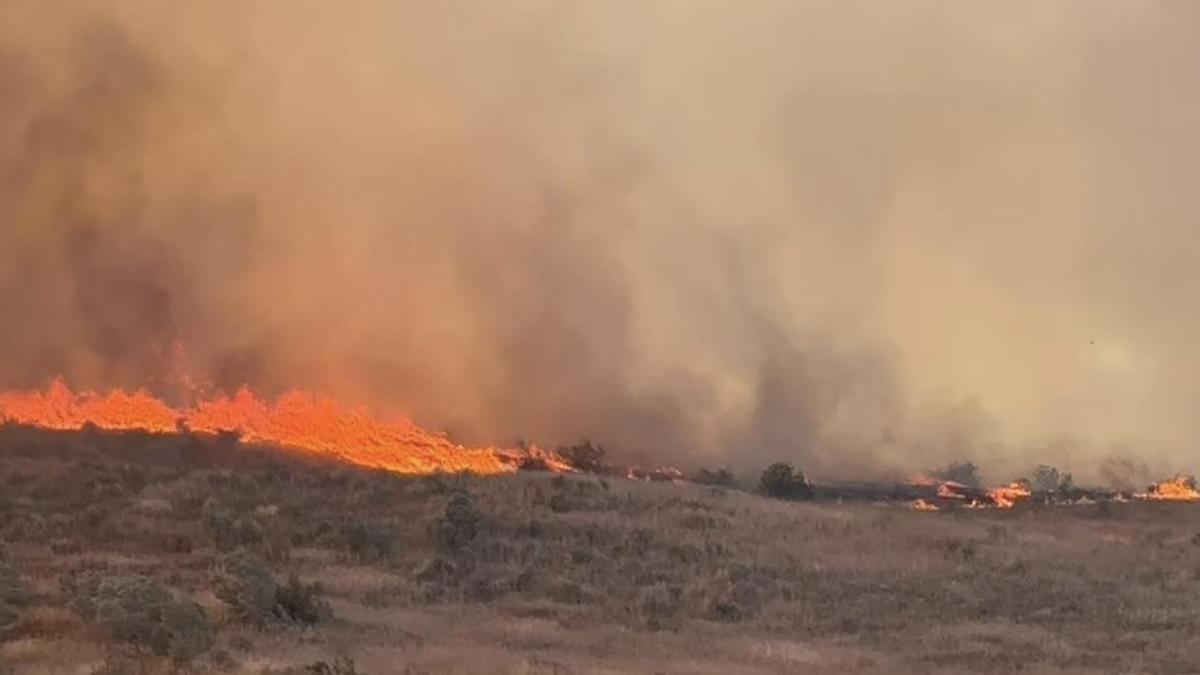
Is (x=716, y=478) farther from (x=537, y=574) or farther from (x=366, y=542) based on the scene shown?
(x=537, y=574)

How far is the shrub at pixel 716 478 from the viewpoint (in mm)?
51050

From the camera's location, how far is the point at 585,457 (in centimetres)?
4975

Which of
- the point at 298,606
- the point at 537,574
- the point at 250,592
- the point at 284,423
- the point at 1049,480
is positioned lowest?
the point at 298,606

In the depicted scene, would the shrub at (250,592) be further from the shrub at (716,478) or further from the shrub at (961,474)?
the shrub at (961,474)

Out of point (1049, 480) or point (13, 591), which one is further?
point (1049, 480)

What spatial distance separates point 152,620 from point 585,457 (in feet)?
100

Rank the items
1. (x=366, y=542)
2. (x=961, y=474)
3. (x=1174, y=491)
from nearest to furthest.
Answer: (x=366, y=542) → (x=1174, y=491) → (x=961, y=474)

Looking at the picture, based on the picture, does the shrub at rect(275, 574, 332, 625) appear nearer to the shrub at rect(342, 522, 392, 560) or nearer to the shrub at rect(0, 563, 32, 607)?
the shrub at rect(0, 563, 32, 607)

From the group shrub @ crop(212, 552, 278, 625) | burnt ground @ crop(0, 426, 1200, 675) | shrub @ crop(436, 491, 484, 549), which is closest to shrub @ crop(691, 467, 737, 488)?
burnt ground @ crop(0, 426, 1200, 675)

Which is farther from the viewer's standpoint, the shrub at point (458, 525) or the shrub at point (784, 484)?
the shrub at point (784, 484)

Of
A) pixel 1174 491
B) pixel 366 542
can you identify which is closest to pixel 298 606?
pixel 366 542

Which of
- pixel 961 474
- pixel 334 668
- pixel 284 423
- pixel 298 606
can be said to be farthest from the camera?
pixel 961 474

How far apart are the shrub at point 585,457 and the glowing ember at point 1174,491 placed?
70.3 ft

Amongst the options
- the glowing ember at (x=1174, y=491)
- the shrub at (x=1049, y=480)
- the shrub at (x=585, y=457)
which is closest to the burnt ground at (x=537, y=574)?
the glowing ember at (x=1174, y=491)
